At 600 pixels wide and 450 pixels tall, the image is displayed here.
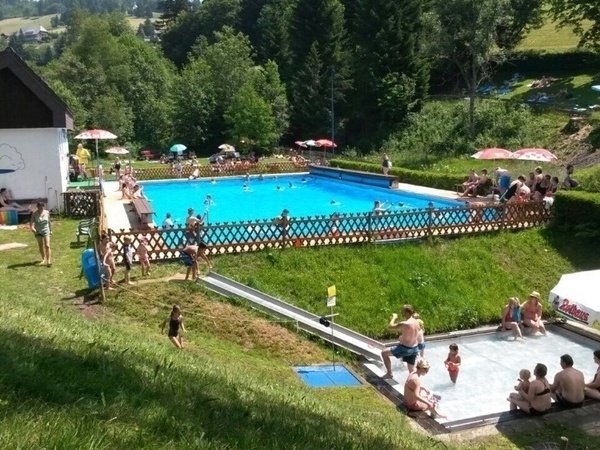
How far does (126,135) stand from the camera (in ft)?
189

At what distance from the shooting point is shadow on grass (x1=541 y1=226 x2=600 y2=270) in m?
18.0

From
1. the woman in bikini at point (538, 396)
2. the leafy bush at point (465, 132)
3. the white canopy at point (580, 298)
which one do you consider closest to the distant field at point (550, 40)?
the leafy bush at point (465, 132)

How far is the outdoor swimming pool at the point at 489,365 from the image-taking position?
11305mm

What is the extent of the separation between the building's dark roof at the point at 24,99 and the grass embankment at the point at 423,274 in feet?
34.4

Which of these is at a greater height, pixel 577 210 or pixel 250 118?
pixel 250 118

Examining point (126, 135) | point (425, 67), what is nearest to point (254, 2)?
point (126, 135)

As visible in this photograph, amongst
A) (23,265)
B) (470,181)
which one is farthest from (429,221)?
(23,265)

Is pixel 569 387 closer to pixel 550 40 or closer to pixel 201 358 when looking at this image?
pixel 201 358

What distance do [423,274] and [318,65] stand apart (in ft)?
139

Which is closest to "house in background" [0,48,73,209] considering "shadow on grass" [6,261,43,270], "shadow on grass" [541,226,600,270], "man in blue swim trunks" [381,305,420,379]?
"shadow on grass" [6,261,43,270]

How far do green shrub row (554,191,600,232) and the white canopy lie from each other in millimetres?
6909

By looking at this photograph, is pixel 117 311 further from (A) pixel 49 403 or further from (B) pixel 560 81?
(B) pixel 560 81

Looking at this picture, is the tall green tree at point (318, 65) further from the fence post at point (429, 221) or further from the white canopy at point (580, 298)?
the white canopy at point (580, 298)

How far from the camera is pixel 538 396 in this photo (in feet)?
33.8
